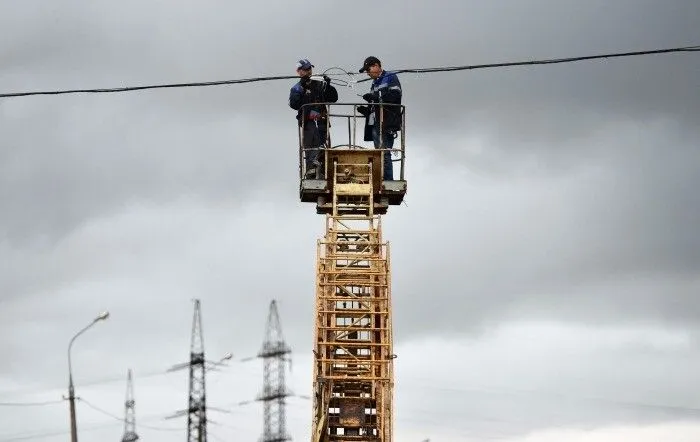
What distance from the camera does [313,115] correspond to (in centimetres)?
3388

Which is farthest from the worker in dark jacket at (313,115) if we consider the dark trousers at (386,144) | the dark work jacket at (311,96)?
the dark trousers at (386,144)

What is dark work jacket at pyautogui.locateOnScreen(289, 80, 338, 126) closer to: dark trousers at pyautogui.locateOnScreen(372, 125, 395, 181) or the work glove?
the work glove

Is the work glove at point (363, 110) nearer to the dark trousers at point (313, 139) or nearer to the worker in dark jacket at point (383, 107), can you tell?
the worker in dark jacket at point (383, 107)

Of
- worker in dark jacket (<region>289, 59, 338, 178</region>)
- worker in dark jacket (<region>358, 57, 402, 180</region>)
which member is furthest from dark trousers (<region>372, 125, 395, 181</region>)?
worker in dark jacket (<region>289, 59, 338, 178</region>)

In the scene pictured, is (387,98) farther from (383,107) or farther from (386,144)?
(386,144)

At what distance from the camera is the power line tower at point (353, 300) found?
30.3 m

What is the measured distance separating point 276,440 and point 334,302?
53.8 m

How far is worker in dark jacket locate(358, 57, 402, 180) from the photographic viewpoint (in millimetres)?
33406

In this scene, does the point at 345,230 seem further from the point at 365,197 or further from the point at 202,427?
the point at 202,427

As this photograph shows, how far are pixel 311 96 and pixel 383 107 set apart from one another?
179 cm

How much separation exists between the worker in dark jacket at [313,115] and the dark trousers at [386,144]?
122 centimetres

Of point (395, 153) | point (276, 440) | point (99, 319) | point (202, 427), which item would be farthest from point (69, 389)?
point (276, 440)

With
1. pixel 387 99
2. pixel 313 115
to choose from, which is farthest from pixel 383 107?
pixel 313 115

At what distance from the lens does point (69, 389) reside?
3412 cm
